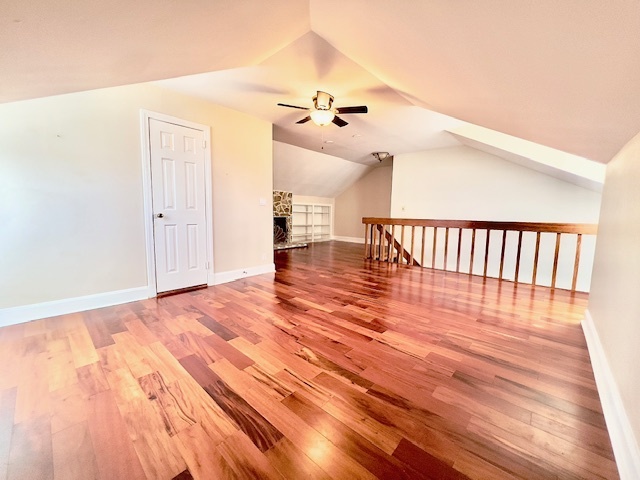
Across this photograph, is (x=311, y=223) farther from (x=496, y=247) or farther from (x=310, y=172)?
(x=496, y=247)

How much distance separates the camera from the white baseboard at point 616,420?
3.05 feet

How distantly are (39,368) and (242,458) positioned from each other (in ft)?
5.41

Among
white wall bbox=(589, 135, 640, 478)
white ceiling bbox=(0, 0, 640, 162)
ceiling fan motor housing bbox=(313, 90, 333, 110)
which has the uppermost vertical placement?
ceiling fan motor housing bbox=(313, 90, 333, 110)

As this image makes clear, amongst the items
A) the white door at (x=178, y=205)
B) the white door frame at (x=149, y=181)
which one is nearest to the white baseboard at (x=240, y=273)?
the white door at (x=178, y=205)

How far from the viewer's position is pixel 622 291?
136cm

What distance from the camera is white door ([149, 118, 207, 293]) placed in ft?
10.0

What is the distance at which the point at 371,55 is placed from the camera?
2.00 m

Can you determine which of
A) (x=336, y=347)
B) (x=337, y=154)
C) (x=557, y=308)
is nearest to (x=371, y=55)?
(x=336, y=347)

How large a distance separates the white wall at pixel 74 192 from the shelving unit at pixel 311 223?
199 inches

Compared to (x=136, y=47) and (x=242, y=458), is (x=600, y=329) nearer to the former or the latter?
(x=242, y=458)

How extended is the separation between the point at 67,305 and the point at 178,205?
1486 mm

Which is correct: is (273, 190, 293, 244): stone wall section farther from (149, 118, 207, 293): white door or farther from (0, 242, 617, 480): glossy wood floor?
→ (0, 242, 617, 480): glossy wood floor

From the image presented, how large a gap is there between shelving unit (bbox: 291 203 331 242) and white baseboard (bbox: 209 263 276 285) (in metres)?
3.74

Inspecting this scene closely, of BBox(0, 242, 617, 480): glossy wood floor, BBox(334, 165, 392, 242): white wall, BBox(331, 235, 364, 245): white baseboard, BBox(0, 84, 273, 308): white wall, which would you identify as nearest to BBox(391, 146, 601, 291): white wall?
BBox(334, 165, 392, 242): white wall
